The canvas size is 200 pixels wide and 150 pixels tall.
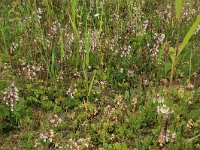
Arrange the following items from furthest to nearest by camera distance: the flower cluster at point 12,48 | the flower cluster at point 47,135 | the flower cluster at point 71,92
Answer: the flower cluster at point 12,48 < the flower cluster at point 71,92 < the flower cluster at point 47,135

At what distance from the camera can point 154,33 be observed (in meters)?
6.00

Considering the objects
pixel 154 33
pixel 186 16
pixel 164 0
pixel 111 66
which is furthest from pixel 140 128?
pixel 164 0

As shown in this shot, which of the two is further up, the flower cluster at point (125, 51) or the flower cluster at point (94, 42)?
the flower cluster at point (94, 42)

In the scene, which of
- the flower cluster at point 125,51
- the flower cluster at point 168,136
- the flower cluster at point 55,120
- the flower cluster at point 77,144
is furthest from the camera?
the flower cluster at point 125,51

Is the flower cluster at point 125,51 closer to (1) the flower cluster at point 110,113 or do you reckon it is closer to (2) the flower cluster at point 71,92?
(2) the flower cluster at point 71,92

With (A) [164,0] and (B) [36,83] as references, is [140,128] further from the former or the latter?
(A) [164,0]

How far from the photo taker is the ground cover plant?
174 inches

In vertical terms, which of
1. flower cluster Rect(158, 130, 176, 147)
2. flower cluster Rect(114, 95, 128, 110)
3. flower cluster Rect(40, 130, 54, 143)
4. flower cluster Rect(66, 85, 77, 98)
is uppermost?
flower cluster Rect(66, 85, 77, 98)

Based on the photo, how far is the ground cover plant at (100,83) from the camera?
4414 millimetres

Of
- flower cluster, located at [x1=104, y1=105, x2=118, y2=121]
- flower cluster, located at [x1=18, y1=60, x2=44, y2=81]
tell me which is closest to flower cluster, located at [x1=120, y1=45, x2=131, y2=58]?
flower cluster, located at [x1=104, y1=105, x2=118, y2=121]

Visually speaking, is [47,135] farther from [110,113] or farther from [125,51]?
[125,51]

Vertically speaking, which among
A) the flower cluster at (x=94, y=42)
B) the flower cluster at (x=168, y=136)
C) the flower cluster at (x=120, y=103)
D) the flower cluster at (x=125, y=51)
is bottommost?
the flower cluster at (x=168, y=136)

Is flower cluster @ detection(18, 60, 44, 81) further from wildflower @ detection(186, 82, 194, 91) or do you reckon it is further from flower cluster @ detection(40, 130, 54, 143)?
wildflower @ detection(186, 82, 194, 91)

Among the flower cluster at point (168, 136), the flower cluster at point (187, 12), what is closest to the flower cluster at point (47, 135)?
the flower cluster at point (168, 136)
